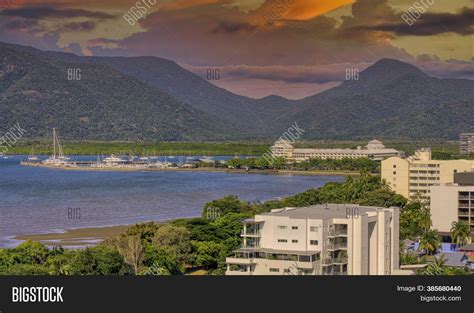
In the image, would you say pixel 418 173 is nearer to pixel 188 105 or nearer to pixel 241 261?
pixel 241 261

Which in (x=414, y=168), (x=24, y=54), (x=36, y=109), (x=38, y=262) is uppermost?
(x=24, y=54)

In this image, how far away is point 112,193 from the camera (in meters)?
40.0

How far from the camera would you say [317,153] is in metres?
66.4

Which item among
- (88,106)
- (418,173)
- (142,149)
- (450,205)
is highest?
(88,106)

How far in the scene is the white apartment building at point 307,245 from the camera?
43.8 ft

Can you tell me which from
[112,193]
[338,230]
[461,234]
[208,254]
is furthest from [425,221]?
[112,193]

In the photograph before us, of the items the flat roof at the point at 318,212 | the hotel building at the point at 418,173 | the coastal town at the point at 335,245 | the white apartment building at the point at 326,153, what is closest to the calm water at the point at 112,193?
the hotel building at the point at 418,173

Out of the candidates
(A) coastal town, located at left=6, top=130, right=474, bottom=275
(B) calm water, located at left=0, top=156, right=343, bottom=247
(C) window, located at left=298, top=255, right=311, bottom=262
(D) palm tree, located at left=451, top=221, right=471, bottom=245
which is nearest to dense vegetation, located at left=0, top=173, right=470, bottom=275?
→ (D) palm tree, located at left=451, top=221, right=471, bottom=245

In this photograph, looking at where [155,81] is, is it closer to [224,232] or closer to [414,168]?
[414,168]

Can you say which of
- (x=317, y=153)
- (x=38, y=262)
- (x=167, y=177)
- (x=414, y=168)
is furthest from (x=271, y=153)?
(x=38, y=262)

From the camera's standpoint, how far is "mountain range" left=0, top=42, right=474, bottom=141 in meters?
103

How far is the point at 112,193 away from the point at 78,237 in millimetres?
16465

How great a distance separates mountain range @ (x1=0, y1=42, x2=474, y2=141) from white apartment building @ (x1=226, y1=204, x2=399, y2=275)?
84.2m

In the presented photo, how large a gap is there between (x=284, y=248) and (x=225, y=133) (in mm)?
98792
